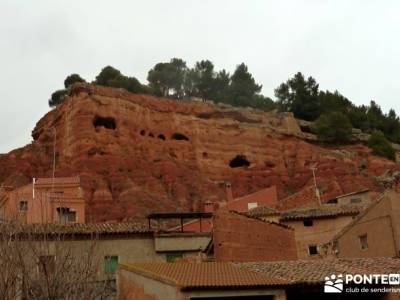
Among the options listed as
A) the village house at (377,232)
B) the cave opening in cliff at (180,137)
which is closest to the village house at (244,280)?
Answer: the village house at (377,232)

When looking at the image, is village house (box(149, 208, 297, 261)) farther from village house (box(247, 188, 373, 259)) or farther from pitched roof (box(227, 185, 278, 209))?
pitched roof (box(227, 185, 278, 209))

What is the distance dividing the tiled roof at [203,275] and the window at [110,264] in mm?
6984

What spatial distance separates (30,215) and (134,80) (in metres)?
42.6

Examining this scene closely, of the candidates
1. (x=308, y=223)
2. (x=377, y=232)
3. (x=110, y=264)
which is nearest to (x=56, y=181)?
(x=110, y=264)

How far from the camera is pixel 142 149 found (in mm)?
58031

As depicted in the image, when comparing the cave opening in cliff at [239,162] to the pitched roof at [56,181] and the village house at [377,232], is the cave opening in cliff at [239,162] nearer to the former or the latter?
the pitched roof at [56,181]

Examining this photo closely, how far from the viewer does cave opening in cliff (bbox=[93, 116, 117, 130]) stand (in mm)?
58250

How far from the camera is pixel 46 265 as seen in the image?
17.4 meters

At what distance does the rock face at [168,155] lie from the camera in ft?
172

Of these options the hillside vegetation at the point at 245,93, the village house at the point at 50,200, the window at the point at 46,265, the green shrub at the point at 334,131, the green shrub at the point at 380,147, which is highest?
the hillside vegetation at the point at 245,93

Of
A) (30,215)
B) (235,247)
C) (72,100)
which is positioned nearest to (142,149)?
(72,100)

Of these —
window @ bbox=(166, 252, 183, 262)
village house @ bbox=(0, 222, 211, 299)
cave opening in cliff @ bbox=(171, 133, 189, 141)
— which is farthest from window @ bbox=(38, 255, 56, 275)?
cave opening in cliff @ bbox=(171, 133, 189, 141)

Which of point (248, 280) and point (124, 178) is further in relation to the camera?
point (124, 178)

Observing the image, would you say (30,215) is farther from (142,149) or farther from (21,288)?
(142,149)
